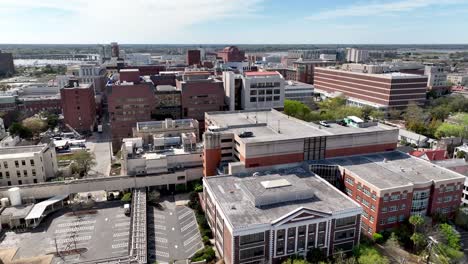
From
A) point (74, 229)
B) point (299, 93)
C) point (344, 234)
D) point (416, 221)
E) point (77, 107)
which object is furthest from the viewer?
point (299, 93)

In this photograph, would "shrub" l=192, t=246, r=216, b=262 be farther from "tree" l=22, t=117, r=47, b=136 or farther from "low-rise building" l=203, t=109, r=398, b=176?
"tree" l=22, t=117, r=47, b=136

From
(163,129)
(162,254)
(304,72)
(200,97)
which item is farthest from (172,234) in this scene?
(304,72)

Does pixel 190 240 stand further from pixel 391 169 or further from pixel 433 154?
pixel 433 154

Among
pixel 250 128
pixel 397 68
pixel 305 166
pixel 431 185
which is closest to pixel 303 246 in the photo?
pixel 305 166

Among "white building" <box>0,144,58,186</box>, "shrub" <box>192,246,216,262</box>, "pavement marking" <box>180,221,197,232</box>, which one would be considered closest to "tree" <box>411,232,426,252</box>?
"shrub" <box>192,246,216,262</box>

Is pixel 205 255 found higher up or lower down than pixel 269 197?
lower down

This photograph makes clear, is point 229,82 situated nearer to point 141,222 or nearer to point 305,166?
point 305,166

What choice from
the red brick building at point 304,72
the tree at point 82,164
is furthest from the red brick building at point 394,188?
the red brick building at point 304,72
